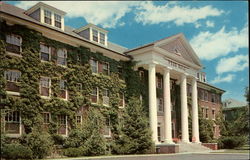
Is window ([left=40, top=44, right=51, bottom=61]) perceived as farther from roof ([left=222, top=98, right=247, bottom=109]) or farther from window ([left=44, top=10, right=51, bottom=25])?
roof ([left=222, top=98, right=247, bottom=109])

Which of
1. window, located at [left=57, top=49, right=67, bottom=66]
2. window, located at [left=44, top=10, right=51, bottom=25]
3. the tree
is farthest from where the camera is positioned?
the tree

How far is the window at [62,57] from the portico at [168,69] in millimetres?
9674

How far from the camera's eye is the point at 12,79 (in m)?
23.9

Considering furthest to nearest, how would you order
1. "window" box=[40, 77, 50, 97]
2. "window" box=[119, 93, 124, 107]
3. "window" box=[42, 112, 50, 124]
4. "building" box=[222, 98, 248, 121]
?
"building" box=[222, 98, 248, 121] < "window" box=[119, 93, 124, 107] < "window" box=[40, 77, 50, 97] < "window" box=[42, 112, 50, 124]

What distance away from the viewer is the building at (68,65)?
2423 cm

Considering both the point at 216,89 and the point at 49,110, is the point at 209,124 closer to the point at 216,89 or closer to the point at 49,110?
the point at 216,89

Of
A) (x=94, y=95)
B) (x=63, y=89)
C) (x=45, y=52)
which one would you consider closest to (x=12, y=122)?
(x=63, y=89)

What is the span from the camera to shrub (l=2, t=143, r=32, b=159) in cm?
2098

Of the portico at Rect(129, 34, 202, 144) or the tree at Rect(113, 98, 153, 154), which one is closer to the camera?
the tree at Rect(113, 98, 153, 154)

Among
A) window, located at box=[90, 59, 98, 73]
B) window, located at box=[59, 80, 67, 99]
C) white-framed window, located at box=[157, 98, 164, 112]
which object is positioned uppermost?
window, located at box=[90, 59, 98, 73]

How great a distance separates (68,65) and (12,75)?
598 centimetres

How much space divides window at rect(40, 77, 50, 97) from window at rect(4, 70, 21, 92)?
232cm

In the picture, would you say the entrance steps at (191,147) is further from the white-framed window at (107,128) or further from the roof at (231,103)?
the roof at (231,103)

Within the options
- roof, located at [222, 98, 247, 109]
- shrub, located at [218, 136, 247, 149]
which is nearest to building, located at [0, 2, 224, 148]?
shrub, located at [218, 136, 247, 149]
